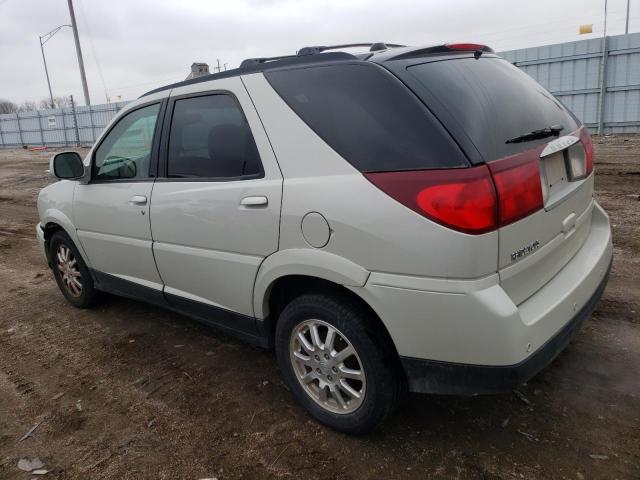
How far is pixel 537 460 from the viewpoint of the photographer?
2.36 m

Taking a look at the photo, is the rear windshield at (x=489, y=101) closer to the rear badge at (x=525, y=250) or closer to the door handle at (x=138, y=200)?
the rear badge at (x=525, y=250)

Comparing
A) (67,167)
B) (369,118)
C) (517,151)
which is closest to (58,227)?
(67,167)

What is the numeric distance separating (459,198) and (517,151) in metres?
0.43

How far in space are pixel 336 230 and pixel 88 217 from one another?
8.59ft

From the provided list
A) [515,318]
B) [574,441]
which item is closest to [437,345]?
[515,318]

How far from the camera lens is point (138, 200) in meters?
3.51

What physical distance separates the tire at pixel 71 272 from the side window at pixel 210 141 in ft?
5.69

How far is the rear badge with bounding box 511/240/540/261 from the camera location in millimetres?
2141

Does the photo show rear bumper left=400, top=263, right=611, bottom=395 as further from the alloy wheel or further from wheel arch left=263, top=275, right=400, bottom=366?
the alloy wheel

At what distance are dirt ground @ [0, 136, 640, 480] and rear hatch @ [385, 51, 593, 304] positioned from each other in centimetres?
80

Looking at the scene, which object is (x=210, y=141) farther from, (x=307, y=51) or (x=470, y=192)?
(x=470, y=192)

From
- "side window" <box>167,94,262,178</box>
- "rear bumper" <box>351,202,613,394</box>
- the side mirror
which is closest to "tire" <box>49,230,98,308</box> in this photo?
the side mirror

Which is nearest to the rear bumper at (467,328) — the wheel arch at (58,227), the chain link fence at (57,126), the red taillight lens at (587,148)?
the red taillight lens at (587,148)

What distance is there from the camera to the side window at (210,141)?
2.84 m
